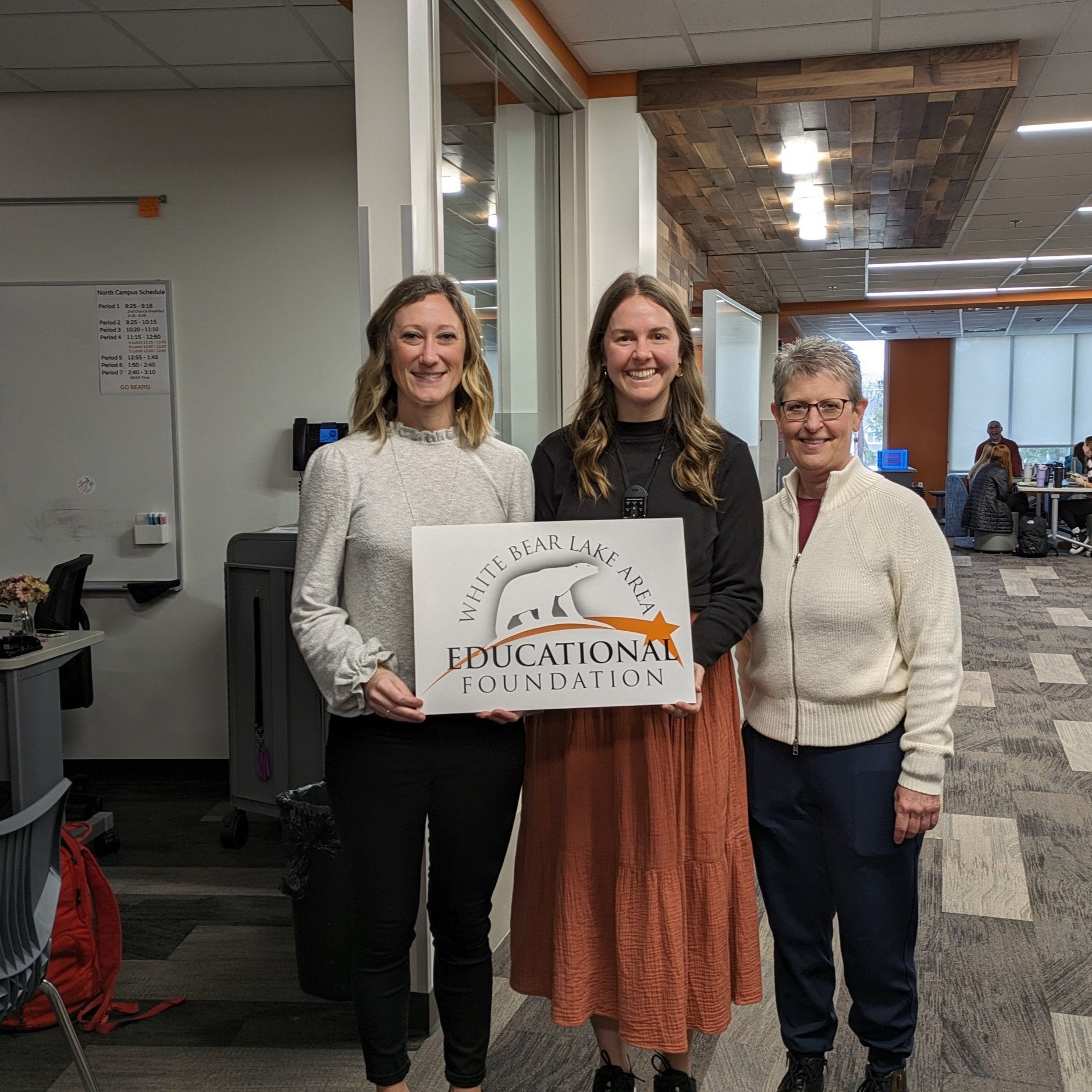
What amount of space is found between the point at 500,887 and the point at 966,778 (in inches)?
91.1

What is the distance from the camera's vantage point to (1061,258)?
9805 millimetres

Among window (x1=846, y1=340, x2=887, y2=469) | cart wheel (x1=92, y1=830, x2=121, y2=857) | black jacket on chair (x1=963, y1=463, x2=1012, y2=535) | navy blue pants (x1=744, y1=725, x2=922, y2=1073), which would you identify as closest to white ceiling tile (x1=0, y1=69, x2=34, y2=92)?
cart wheel (x1=92, y1=830, x2=121, y2=857)

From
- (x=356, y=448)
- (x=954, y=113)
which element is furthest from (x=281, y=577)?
(x=954, y=113)

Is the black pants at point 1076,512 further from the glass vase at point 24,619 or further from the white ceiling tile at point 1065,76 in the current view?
the glass vase at point 24,619

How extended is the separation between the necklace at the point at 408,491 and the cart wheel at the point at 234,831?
250 centimetres

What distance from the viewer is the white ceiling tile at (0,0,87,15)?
135 inches

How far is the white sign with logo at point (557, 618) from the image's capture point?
1753 millimetres

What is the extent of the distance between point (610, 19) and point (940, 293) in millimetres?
9678

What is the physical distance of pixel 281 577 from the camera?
12.2 ft

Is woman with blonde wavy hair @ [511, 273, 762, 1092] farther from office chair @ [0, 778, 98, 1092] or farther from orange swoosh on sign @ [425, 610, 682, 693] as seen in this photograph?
office chair @ [0, 778, 98, 1092]

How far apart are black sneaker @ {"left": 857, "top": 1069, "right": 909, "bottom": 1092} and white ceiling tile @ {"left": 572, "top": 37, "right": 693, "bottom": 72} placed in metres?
3.34

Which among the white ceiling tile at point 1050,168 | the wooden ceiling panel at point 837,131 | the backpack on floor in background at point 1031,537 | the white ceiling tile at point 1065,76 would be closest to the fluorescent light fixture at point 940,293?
the backpack on floor in background at point 1031,537

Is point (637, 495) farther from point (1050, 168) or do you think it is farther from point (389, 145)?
point (1050, 168)

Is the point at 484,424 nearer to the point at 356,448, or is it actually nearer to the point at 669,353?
the point at 356,448
